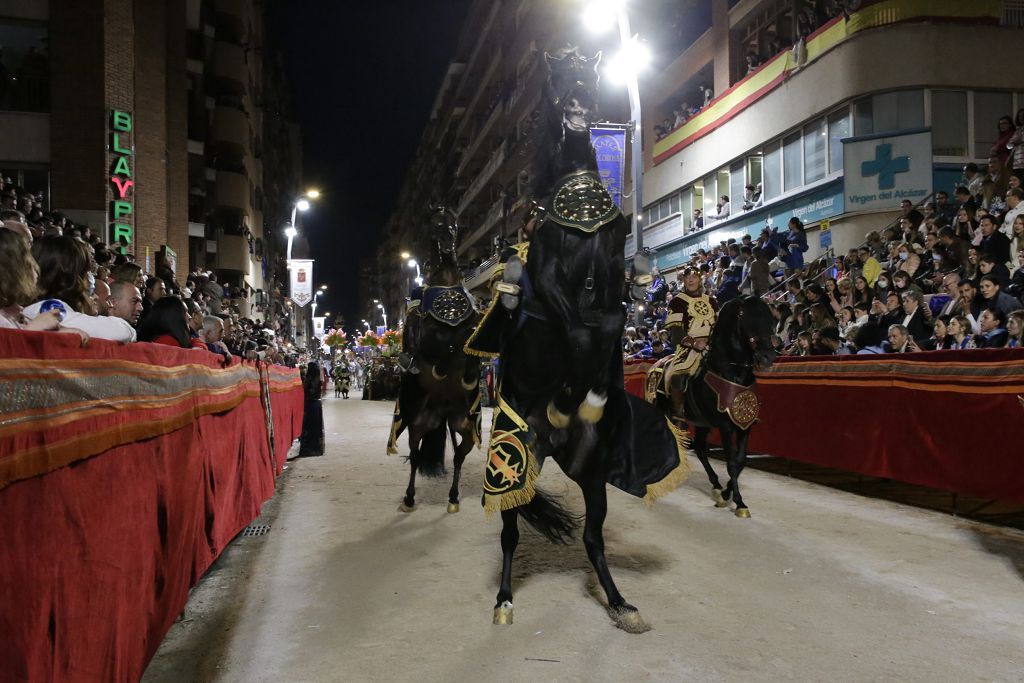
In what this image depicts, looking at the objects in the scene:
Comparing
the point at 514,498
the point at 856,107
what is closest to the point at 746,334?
the point at 514,498

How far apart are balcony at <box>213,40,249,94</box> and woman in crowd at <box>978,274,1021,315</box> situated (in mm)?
38699

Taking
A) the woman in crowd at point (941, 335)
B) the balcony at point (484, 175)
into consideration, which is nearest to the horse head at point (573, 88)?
the woman in crowd at point (941, 335)

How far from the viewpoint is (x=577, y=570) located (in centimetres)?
539

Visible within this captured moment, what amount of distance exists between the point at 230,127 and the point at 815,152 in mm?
30536

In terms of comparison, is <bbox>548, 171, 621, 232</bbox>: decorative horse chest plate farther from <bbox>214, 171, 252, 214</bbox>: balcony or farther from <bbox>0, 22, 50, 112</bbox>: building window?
<bbox>214, 171, 252, 214</bbox>: balcony

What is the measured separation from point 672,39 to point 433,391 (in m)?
26.9

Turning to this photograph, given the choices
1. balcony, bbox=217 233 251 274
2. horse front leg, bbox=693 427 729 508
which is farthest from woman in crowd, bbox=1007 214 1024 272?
balcony, bbox=217 233 251 274

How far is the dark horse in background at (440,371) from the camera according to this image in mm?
7875

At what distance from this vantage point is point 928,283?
38.7ft

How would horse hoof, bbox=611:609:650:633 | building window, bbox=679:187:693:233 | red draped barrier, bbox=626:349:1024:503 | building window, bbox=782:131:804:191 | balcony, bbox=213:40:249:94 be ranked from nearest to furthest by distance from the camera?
horse hoof, bbox=611:609:650:633
red draped barrier, bbox=626:349:1024:503
building window, bbox=782:131:804:191
building window, bbox=679:187:693:233
balcony, bbox=213:40:249:94

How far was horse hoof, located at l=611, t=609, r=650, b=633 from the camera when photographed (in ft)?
13.5

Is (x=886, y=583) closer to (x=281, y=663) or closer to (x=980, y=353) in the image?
(x=980, y=353)

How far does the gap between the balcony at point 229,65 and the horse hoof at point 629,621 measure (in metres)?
41.1

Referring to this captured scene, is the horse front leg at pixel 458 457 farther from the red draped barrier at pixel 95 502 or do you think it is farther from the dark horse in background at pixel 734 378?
the red draped barrier at pixel 95 502
